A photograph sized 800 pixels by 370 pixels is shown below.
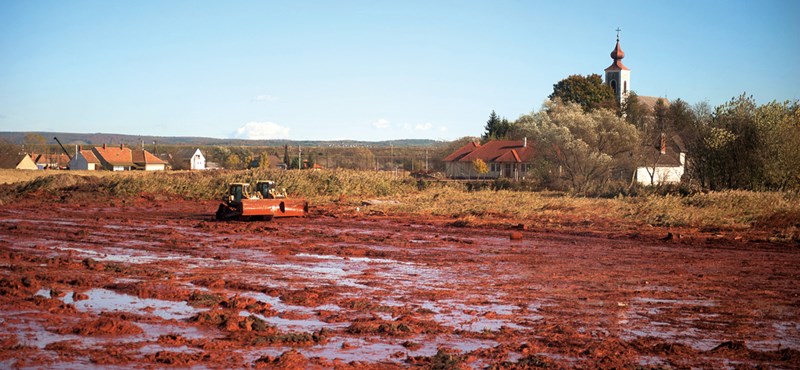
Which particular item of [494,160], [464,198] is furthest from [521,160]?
[464,198]

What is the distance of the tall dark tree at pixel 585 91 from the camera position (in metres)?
89.7

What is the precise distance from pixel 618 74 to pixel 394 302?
320 ft

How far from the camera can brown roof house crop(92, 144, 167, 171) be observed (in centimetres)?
9056

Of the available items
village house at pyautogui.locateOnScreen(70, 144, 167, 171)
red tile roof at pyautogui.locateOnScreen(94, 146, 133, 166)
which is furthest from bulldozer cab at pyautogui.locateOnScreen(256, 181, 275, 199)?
red tile roof at pyautogui.locateOnScreen(94, 146, 133, 166)

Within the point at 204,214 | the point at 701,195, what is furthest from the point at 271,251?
the point at 701,195

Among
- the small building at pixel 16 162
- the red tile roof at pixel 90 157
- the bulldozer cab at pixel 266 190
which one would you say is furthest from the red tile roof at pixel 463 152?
the bulldozer cab at pixel 266 190

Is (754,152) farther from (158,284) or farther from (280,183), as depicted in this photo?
(158,284)

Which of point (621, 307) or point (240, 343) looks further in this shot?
point (621, 307)

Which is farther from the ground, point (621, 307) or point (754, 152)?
point (754, 152)

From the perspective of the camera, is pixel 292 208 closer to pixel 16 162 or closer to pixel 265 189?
pixel 265 189

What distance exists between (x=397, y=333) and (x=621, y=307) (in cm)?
443

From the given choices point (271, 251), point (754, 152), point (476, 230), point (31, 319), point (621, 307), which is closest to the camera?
point (31, 319)

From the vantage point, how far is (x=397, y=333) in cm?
1194

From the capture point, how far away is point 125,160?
92.1m
